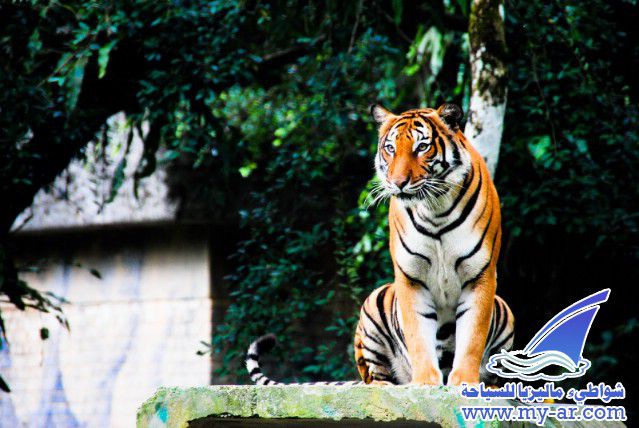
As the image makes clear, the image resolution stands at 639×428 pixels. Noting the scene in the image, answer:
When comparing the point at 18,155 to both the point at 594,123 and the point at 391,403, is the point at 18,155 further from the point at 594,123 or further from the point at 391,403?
the point at 391,403

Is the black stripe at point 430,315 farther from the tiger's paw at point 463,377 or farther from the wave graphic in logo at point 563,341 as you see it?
the wave graphic in logo at point 563,341

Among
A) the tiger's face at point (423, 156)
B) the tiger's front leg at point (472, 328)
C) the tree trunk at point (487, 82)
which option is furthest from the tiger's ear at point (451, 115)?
the tree trunk at point (487, 82)

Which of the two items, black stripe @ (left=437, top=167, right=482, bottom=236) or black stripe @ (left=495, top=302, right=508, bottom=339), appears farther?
black stripe @ (left=495, top=302, right=508, bottom=339)

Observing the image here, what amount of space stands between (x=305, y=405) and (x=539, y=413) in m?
0.69

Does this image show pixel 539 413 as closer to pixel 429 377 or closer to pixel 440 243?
pixel 429 377

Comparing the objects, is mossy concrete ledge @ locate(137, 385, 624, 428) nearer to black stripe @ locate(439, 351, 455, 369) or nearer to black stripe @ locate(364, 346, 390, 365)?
black stripe @ locate(439, 351, 455, 369)

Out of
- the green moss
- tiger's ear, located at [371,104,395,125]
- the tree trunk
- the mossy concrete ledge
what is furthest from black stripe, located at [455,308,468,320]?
the green moss

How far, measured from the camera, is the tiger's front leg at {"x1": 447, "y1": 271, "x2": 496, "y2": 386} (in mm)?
3090

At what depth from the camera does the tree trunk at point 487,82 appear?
201 inches

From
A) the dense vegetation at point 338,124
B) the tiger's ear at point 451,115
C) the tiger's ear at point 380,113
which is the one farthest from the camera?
the dense vegetation at point 338,124

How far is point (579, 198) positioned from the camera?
21.7 ft

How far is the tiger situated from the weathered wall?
5.00 m

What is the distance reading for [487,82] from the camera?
5148 millimetres

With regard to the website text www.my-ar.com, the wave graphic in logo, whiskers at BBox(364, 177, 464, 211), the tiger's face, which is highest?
the tiger's face
